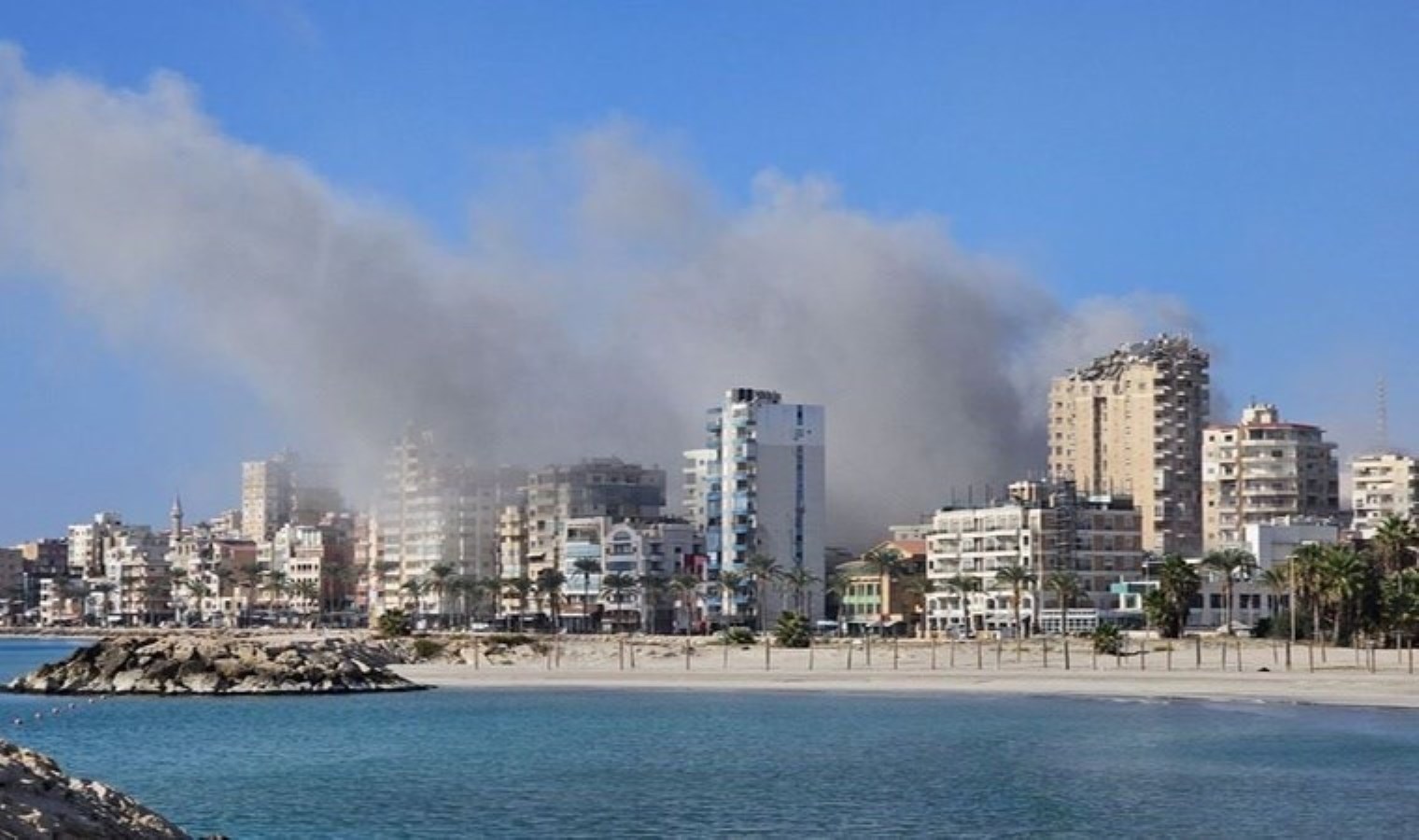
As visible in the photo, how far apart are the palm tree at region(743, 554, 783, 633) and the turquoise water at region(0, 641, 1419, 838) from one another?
8869 cm

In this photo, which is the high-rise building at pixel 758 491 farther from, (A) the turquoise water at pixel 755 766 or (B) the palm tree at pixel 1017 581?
(A) the turquoise water at pixel 755 766

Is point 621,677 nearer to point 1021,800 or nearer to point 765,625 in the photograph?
point 765,625

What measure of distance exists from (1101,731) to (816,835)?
33.5m

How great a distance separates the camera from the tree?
140375 millimetres

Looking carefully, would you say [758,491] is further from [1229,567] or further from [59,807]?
[59,807]

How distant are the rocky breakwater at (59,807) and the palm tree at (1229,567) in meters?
126

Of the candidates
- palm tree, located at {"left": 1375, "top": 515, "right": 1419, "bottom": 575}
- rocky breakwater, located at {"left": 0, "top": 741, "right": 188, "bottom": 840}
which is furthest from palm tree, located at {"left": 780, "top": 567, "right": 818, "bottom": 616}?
rocky breakwater, located at {"left": 0, "top": 741, "right": 188, "bottom": 840}

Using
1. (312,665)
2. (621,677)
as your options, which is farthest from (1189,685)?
(312,665)

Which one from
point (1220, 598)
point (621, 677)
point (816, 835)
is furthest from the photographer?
point (1220, 598)

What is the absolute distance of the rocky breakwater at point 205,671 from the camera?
110 meters

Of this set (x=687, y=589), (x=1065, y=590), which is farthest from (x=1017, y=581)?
(x=687, y=589)

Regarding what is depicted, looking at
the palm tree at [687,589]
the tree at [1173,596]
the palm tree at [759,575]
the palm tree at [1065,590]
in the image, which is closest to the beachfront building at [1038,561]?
the palm tree at [1065,590]

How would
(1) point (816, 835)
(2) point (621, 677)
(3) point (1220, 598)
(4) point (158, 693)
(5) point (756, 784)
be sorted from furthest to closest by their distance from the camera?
(3) point (1220, 598) < (2) point (621, 677) < (4) point (158, 693) < (5) point (756, 784) < (1) point (816, 835)

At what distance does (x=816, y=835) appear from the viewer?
4462cm
